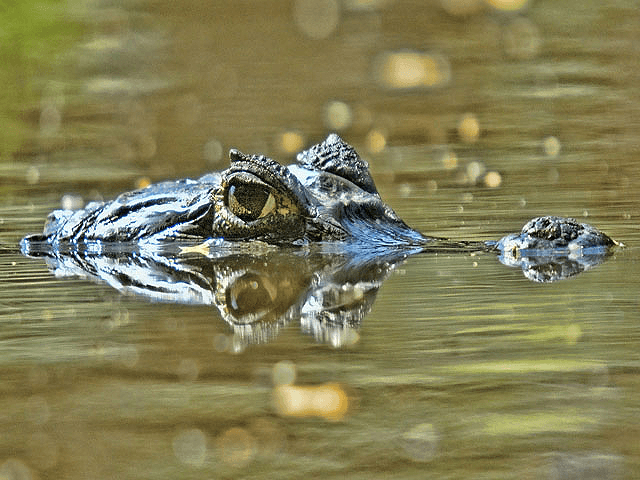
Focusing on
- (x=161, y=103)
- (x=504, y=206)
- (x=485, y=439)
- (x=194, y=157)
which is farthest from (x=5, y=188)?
(x=485, y=439)

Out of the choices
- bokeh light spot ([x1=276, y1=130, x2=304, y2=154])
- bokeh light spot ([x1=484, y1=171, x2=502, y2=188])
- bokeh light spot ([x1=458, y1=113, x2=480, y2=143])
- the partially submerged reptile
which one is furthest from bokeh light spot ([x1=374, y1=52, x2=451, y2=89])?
the partially submerged reptile

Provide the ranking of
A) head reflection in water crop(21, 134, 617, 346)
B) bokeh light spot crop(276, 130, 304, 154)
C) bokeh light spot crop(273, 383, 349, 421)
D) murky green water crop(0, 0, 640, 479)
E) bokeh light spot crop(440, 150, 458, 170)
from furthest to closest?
1. bokeh light spot crop(276, 130, 304, 154)
2. bokeh light spot crop(440, 150, 458, 170)
3. head reflection in water crop(21, 134, 617, 346)
4. bokeh light spot crop(273, 383, 349, 421)
5. murky green water crop(0, 0, 640, 479)

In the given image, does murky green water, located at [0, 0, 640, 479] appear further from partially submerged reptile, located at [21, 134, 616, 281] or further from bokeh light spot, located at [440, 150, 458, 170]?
partially submerged reptile, located at [21, 134, 616, 281]

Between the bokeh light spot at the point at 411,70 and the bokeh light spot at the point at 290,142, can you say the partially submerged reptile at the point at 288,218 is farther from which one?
the bokeh light spot at the point at 411,70

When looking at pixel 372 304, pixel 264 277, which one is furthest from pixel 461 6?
pixel 372 304

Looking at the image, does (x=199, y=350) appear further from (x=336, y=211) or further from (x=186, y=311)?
(x=336, y=211)

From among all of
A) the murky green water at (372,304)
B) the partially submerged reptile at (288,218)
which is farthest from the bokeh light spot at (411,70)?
the partially submerged reptile at (288,218)

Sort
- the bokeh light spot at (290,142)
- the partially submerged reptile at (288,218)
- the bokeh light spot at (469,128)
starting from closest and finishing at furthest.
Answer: the partially submerged reptile at (288,218) < the bokeh light spot at (290,142) < the bokeh light spot at (469,128)

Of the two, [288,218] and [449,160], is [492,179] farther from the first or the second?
[288,218]
